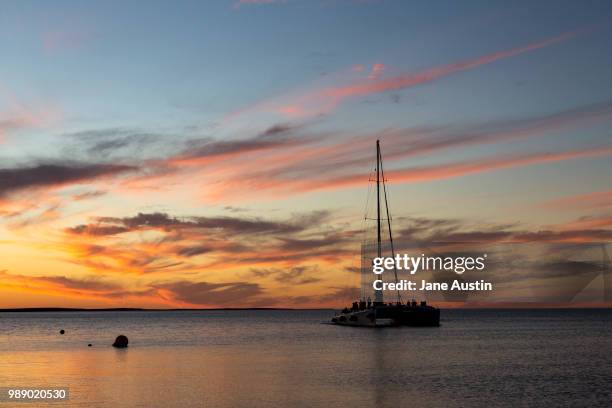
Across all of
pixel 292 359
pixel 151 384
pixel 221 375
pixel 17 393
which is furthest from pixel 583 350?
pixel 17 393

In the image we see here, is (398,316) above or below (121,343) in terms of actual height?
above

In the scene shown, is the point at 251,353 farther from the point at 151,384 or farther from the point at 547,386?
the point at 547,386

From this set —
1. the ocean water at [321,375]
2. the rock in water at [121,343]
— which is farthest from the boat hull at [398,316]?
the rock in water at [121,343]

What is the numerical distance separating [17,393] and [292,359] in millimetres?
34159

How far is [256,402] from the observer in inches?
1850

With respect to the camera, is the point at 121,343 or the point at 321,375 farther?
the point at 121,343

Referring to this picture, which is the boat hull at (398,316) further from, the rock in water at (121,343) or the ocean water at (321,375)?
the rock in water at (121,343)

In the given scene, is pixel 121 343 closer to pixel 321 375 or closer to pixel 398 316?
pixel 321 375

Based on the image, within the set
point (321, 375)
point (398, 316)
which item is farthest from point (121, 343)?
point (398, 316)

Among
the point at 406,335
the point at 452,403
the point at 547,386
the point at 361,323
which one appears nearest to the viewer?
the point at 452,403

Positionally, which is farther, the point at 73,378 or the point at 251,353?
the point at 251,353

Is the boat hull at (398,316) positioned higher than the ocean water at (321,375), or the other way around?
the boat hull at (398,316)

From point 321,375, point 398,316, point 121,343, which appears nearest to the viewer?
point 321,375

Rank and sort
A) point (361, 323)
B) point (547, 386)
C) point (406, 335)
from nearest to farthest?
1. point (547, 386)
2. point (406, 335)
3. point (361, 323)
